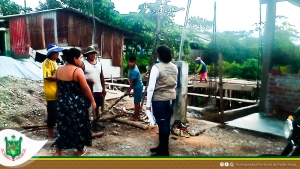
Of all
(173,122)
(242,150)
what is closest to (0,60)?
(173,122)

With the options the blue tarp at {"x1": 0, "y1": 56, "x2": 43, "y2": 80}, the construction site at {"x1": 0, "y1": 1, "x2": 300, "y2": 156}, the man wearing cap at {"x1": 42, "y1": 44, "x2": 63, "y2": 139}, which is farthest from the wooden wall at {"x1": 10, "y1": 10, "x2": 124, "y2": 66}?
the man wearing cap at {"x1": 42, "y1": 44, "x2": 63, "y2": 139}

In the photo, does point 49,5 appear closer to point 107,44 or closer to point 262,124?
point 107,44

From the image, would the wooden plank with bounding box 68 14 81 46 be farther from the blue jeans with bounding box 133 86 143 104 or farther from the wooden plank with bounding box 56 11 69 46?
the blue jeans with bounding box 133 86 143 104

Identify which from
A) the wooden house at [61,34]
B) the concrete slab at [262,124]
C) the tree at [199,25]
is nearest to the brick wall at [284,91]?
the concrete slab at [262,124]

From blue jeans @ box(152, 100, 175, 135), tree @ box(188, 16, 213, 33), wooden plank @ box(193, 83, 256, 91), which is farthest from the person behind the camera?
tree @ box(188, 16, 213, 33)

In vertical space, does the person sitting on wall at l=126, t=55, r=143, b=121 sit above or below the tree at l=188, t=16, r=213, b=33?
below

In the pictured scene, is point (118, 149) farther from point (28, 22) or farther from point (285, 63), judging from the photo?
point (285, 63)

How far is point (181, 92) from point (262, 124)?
141 centimetres

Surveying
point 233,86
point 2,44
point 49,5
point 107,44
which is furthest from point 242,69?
point 2,44

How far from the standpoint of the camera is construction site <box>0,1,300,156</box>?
10.3 feet

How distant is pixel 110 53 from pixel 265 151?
3.52 metres

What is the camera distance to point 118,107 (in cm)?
536

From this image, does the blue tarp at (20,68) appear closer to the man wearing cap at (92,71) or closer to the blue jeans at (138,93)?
the man wearing cap at (92,71)

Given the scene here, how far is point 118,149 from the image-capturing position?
3076 millimetres
